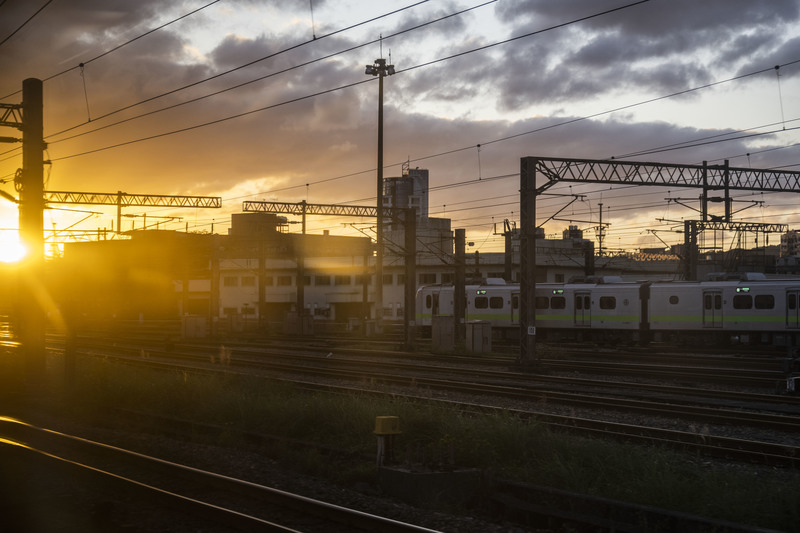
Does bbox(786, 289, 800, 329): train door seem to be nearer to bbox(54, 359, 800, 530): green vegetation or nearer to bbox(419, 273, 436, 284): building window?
bbox(54, 359, 800, 530): green vegetation

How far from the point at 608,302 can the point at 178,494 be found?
105 ft

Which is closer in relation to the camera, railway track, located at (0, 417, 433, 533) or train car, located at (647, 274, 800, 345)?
railway track, located at (0, 417, 433, 533)

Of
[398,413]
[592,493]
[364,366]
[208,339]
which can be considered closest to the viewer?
[592,493]

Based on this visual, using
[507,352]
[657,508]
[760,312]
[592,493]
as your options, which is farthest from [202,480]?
[760,312]

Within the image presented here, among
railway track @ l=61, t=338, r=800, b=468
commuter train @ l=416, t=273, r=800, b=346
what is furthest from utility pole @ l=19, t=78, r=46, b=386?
commuter train @ l=416, t=273, r=800, b=346

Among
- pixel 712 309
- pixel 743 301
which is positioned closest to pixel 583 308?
pixel 712 309

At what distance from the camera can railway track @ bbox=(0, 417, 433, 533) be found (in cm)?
802

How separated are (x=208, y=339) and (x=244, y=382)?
26.7m

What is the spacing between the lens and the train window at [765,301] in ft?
110

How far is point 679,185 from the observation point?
27.7 m

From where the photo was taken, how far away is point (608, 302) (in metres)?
38.3

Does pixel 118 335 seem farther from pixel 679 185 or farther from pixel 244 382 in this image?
pixel 679 185

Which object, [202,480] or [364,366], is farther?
[364,366]

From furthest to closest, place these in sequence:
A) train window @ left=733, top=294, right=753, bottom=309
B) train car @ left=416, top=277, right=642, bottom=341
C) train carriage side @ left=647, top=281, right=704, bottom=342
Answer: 1. train car @ left=416, top=277, right=642, bottom=341
2. train carriage side @ left=647, top=281, right=704, bottom=342
3. train window @ left=733, top=294, right=753, bottom=309
